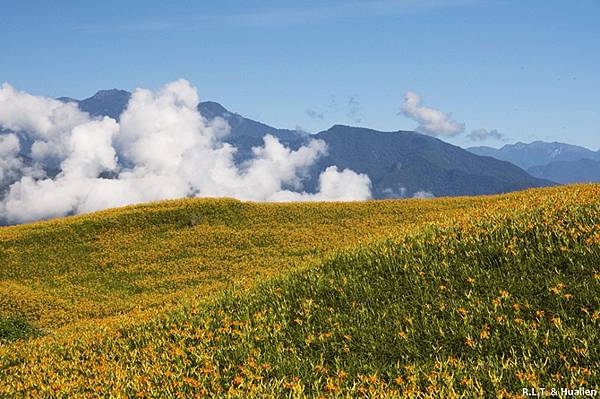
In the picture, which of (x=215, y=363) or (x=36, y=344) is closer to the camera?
(x=215, y=363)

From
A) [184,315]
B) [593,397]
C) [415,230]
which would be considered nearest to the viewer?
[593,397]

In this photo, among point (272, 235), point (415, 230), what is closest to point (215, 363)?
point (415, 230)

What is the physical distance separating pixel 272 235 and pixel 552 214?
846 inches

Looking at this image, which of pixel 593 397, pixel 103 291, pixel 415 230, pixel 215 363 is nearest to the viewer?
pixel 593 397

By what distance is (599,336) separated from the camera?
7.83m

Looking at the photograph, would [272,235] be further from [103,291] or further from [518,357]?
[518,357]

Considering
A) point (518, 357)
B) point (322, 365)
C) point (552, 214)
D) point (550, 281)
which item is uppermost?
point (552, 214)

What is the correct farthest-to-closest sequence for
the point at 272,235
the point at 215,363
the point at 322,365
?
the point at 272,235, the point at 215,363, the point at 322,365

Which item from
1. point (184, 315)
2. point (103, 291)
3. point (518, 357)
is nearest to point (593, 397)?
point (518, 357)

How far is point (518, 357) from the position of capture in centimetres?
780

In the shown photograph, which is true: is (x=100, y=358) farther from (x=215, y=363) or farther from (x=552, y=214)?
(x=552, y=214)

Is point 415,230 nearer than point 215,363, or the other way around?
point 215,363

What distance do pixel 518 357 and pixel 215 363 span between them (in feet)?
17.2

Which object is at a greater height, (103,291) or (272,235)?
(272,235)
